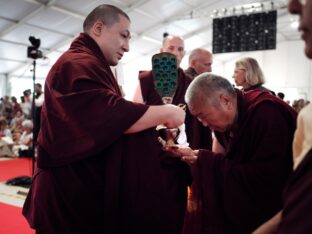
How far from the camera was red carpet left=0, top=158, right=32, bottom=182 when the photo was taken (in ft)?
13.6

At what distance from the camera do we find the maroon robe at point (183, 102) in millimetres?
1805

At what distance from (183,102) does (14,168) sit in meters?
3.46

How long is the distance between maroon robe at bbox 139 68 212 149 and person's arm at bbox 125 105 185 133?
25.8 inches

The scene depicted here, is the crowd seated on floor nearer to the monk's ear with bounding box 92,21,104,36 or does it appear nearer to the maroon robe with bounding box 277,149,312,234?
the monk's ear with bounding box 92,21,104,36

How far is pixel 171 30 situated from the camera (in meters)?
9.93

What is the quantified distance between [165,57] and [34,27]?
7.24 m

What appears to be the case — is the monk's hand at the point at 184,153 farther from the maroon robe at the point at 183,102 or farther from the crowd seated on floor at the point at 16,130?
the crowd seated on floor at the point at 16,130

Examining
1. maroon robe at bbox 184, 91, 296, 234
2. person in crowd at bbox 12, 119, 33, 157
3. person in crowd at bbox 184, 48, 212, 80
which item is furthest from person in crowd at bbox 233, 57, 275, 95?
person in crowd at bbox 12, 119, 33, 157

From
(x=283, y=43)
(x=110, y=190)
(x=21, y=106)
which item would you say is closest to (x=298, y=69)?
(x=283, y=43)

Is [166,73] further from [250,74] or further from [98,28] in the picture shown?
[250,74]

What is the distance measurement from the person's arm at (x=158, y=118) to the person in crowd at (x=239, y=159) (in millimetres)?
272

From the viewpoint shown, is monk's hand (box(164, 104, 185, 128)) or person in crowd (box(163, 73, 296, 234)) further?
person in crowd (box(163, 73, 296, 234))

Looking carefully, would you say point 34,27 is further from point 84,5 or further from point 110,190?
point 110,190

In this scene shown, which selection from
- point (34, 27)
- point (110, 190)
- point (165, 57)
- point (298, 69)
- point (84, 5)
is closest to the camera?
point (110, 190)
